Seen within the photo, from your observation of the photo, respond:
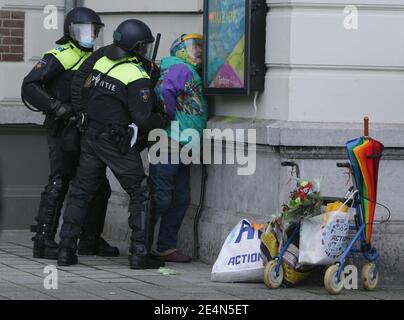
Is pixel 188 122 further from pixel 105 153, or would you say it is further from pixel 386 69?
pixel 386 69

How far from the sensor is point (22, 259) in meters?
10.2

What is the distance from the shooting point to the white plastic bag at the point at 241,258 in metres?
9.09

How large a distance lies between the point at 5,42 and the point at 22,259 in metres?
2.72

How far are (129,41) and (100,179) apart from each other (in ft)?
3.72

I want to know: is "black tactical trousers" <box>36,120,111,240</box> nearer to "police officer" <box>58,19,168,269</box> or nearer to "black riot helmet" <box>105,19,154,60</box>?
"police officer" <box>58,19,168,269</box>

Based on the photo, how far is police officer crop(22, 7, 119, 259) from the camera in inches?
394

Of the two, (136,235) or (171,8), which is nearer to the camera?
(136,235)

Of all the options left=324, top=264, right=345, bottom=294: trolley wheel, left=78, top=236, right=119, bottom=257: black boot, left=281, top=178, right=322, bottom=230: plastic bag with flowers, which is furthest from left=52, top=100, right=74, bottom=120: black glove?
left=324, top=264, right=345, bottom=294: trolley wheel

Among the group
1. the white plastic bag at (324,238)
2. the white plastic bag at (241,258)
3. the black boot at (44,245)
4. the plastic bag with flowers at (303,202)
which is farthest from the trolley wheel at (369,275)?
the black boot at (44,245)

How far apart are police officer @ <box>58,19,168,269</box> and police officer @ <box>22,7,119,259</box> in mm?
262

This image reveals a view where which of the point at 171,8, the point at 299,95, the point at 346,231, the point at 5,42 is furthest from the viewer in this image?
the point at 5,42

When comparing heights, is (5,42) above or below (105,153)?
above

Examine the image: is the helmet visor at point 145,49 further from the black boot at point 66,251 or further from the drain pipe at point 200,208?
the black boot at point 66,251

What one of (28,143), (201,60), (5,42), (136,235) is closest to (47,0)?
(5,42)
